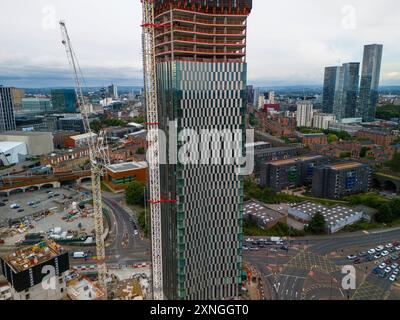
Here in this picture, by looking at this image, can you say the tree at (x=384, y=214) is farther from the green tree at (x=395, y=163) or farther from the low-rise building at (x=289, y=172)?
the green tree at (x=395, y=163)

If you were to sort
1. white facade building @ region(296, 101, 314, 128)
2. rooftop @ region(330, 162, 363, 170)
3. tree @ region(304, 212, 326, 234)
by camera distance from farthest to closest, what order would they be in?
white facade building @ region(296, 101, 314, 128) < rooftop @ region(330, 162, 363, 170) < tree @ region(304, 212, 326, 234)

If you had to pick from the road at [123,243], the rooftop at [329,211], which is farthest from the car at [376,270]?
the road at [123,243]

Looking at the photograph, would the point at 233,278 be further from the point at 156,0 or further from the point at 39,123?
the point at 39,123

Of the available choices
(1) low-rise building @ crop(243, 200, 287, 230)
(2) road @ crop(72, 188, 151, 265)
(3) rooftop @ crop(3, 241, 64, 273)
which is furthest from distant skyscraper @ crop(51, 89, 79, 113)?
(3) rooftop @ crop(3, 241, 64, 273)

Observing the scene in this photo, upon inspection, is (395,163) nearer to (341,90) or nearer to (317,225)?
(317,225)

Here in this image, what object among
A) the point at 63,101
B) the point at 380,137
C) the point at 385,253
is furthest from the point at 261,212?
the point at 63,101

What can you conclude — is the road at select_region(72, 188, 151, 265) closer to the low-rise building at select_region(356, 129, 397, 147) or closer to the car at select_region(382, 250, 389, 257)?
the car at select_region(382, 250, 389, 257)
